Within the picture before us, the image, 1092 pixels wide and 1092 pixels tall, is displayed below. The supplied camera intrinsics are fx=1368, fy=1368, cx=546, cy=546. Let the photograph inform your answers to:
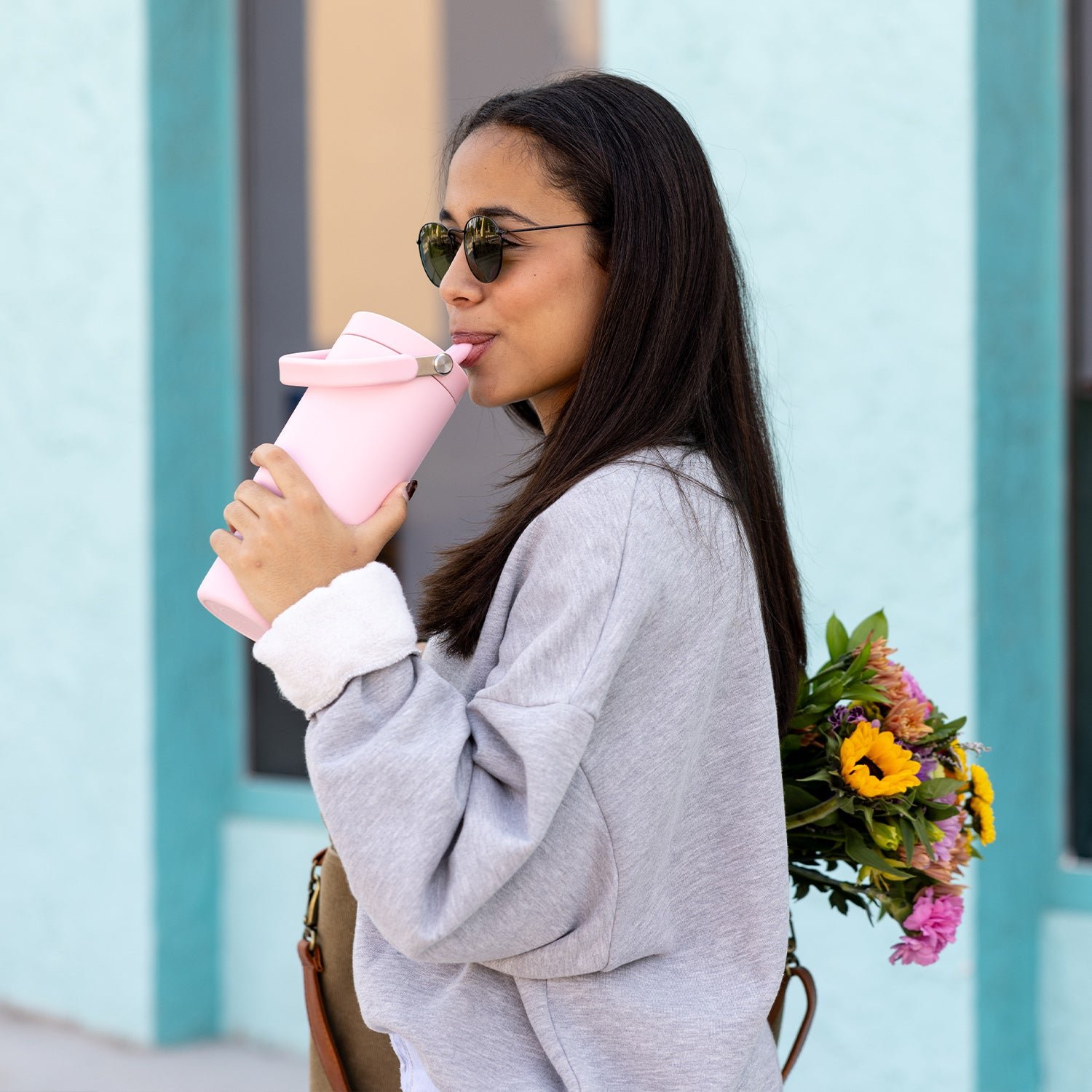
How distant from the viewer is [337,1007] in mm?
1614

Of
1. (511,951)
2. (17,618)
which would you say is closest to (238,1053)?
(17,618)

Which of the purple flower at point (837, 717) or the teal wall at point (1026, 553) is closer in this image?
the purple flower at point (837, 717)

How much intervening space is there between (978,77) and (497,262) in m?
1.74

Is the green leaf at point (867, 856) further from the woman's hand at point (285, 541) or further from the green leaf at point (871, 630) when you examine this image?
the woman's hand at point (285, 541)

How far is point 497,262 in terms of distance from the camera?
147 cm

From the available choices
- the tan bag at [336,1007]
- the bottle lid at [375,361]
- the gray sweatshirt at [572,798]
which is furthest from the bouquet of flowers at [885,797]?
the bottle lid at [375,361]

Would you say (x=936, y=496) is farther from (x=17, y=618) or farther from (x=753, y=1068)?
(x=17, y=618)

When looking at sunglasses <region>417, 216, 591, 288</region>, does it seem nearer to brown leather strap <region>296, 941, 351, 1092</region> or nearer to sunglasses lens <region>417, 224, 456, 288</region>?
sunglasses lens <region>417, 224, 456, 288</region>

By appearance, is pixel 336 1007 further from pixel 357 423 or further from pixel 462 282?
pixel 462 282

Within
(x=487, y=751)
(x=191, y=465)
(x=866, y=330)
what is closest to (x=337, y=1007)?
(x=487, y=751)

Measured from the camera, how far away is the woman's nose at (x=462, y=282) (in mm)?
1501

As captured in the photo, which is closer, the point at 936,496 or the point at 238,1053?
the point at 936,496

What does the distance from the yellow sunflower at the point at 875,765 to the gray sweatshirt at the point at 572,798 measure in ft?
1.20

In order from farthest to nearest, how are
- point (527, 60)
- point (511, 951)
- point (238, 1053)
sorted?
point (238, 1053) → point (527, 60) → point (511, 951)
